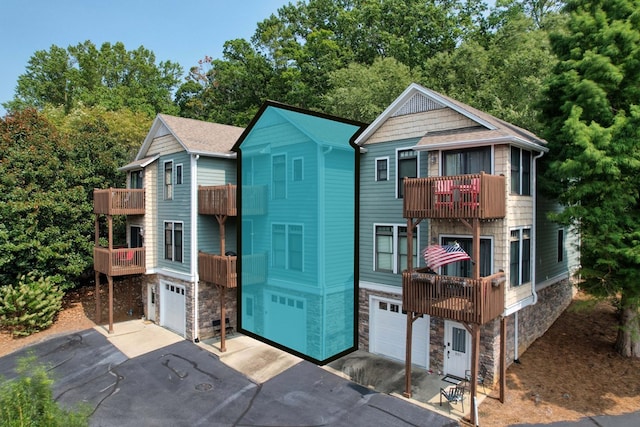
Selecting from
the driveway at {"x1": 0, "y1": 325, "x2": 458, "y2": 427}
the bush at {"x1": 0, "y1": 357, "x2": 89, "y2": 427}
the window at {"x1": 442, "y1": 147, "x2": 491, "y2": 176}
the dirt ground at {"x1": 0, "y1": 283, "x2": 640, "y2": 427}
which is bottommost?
the driveway at {"x1": 0, "y1": 325, "x2": 458, "y2": 427}

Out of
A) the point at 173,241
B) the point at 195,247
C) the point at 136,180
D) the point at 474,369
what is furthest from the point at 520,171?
the point at 136,180

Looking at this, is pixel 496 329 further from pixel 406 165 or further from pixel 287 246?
pixel 287 246

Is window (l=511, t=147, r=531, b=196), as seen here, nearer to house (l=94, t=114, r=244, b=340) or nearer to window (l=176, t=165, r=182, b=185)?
house (l=94, t=114, r=244, b=340)

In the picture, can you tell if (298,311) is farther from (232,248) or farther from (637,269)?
(637,269)

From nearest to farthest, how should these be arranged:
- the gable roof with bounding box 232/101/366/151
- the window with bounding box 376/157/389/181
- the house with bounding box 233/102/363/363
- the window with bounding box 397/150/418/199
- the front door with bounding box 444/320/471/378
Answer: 1. the gable roof with bounding box 232/101/366/151
2. the house with bounding box 233/102/363/363
3. the front door with bounding box 444/320/471/378
4. the window with bounding box 397/150/418/199
5. the window with bounding box 376/157/389/181

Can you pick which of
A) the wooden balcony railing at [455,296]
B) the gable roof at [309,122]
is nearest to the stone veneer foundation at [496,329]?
the wooden balcony railing at [455,296]

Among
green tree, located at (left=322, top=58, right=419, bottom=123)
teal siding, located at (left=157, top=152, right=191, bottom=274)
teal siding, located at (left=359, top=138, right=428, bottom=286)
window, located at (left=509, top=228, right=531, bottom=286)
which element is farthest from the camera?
green tree, located at (left=322, top=58, right=419, bottom=123)

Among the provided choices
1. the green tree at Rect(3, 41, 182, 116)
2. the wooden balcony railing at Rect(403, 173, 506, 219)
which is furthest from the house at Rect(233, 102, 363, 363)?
the green tree at Rect(3, 41, 182, 116)
